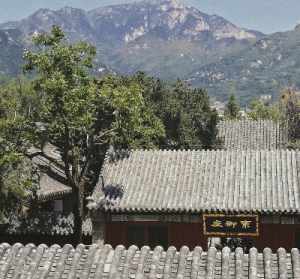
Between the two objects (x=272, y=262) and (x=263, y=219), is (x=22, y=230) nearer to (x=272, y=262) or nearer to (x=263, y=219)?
(x=263, y=219)

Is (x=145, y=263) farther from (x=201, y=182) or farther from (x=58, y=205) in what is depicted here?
(x=58, y=205)

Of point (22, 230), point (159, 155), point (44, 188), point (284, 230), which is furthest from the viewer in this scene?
point (44, 188)

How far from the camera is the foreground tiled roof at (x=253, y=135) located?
42.9 meters

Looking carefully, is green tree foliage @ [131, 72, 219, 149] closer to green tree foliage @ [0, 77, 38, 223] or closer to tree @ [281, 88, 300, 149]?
green tree foliage @ [0, 77, 38, 223]

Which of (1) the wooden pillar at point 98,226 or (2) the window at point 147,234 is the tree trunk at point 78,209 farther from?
(2) the window at point 147,234

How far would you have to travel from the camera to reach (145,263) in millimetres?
11203

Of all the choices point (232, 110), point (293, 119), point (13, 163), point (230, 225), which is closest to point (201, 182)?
point (230, 225)

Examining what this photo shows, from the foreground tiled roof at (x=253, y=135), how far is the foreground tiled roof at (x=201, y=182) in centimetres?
1557

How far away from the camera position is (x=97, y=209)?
939 inches

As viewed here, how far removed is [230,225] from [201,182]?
8.51 ft

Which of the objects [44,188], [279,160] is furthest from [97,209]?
[44,188]

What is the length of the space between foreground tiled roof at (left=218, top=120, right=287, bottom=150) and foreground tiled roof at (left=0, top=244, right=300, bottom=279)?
31.4 m

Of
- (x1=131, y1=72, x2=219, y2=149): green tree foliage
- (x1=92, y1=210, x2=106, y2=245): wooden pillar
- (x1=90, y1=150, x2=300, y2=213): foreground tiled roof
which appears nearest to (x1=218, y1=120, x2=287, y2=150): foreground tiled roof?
(x1=131, y1=72, x2=219, y2=149): green tree foliage

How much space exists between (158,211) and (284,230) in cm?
547
